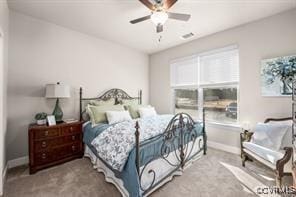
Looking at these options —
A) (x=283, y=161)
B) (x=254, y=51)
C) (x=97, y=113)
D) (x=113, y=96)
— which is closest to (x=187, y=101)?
(x=254, y=51)

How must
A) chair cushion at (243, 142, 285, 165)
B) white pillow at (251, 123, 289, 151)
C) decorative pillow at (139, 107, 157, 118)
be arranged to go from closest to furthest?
chair cushion at (243, 142, 285, 165), white pillow at (251, 123, 289, 151), decorative pillow at (139, 107, 157, 118)

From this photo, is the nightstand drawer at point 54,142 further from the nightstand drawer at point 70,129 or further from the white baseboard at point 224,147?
the white baseboard at point 224,147

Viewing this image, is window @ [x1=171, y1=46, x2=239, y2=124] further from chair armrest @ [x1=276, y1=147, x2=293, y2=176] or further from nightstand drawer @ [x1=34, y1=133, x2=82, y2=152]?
nightstand drawer @ [x1=34, y1=133, x2=82, y2=152]

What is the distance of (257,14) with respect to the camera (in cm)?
297

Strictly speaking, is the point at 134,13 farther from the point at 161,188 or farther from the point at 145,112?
Result: the point at 161,188

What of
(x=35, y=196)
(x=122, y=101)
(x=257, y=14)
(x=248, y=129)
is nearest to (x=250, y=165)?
(x=248, y=129)

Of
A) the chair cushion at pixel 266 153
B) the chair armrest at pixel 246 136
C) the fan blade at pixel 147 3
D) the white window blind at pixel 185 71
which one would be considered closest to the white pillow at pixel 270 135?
the chair cushion at pixel 266 153

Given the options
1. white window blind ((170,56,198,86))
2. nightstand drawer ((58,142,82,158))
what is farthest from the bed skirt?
white window blind ((170,56,198,86))

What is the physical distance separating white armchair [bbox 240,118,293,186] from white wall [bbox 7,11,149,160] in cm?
352

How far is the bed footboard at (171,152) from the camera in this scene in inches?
77.1

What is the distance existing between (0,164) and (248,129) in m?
4.25

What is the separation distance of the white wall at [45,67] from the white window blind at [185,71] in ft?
5.86

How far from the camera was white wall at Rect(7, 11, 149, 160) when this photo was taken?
291 centimetres

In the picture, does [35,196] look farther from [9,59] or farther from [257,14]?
[257,14]
